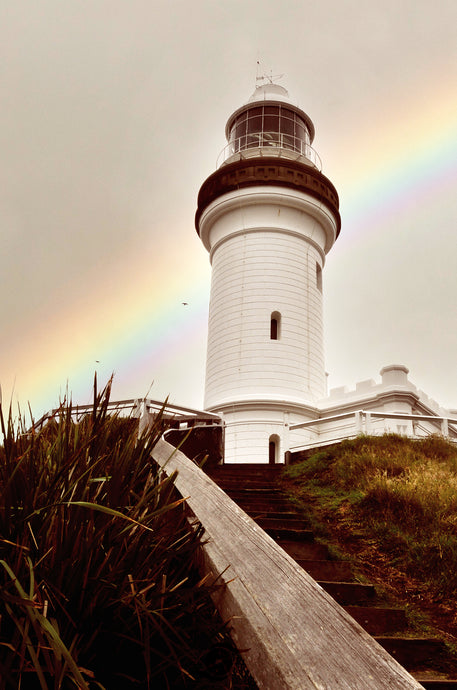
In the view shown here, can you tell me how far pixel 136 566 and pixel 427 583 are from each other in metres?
4.07

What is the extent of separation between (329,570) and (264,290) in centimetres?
1478

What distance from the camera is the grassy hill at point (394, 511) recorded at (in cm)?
534

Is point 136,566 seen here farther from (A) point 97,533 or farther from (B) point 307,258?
(B) point 307,258

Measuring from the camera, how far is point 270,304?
19.5m

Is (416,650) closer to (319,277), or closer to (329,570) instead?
(329,570)

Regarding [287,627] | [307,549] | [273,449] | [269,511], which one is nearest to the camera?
[287,627]

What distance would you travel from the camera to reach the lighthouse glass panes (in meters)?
23.4

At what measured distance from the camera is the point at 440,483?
8.09m

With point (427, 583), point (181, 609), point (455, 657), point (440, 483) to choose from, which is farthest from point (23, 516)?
point (440, 483)

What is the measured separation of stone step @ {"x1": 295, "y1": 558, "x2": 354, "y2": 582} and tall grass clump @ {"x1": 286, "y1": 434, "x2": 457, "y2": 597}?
0.77 metres

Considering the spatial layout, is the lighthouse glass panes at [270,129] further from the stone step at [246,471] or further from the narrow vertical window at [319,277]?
the stone step at [246,471]

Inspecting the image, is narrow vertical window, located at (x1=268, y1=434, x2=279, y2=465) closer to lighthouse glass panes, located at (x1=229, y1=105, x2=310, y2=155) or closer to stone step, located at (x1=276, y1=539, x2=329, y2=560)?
stone step, located at (x1=276, y1=539, x2=329, y2=560)

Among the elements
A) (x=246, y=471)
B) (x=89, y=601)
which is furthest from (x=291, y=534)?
(x=246, y=471)

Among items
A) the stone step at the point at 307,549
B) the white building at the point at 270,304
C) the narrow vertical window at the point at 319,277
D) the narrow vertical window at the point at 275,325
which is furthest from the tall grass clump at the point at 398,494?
the narrow vertical window at the point at 319,277
